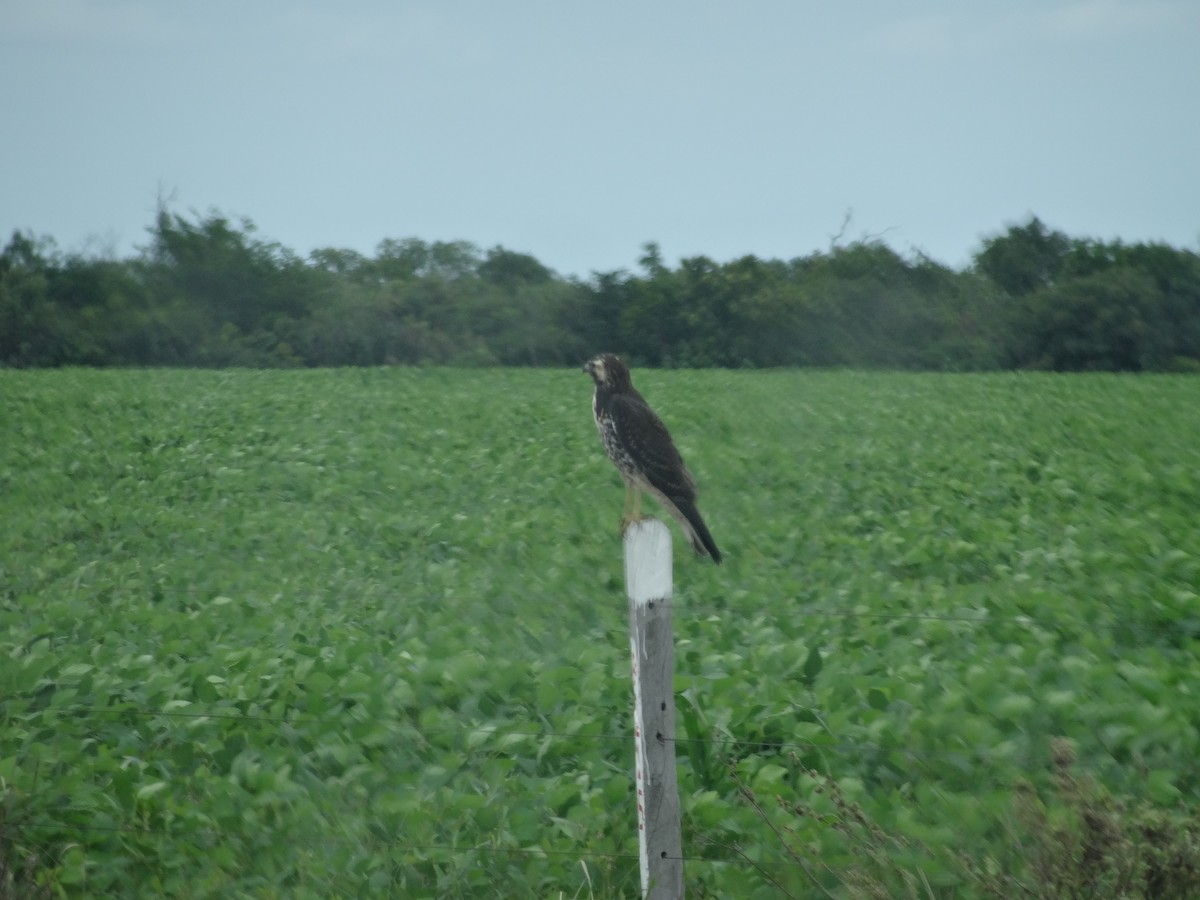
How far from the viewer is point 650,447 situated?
6.29 metres

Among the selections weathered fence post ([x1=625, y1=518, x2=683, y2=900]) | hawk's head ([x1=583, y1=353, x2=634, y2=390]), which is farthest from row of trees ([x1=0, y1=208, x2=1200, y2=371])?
weathered fence post ([x1=625, y1=518, x2=683, y2=900])

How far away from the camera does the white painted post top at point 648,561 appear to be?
299 cm

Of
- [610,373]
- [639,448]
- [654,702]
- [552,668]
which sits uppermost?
[610,373]

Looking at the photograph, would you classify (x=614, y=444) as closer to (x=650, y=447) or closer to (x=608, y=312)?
(x=650, y=447)

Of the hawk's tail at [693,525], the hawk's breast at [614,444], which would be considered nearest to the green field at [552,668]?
the hawk's tail at [693,525]

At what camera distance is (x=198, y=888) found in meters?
4.12

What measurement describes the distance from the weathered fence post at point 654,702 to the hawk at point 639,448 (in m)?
2.75

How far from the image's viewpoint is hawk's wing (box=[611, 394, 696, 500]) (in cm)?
616

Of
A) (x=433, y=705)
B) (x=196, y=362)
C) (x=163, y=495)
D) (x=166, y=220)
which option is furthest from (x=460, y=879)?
(x=166, y=220)

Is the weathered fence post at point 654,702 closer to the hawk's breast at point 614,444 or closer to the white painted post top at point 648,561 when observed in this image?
the white painted post top at point 648,561

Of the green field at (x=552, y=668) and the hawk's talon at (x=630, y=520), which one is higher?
the hawk's talon at (x=630, y=520)

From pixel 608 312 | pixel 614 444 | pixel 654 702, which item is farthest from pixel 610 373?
pixel 608 312

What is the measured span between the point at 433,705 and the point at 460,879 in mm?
1640

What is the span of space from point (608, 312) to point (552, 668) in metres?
35.3
